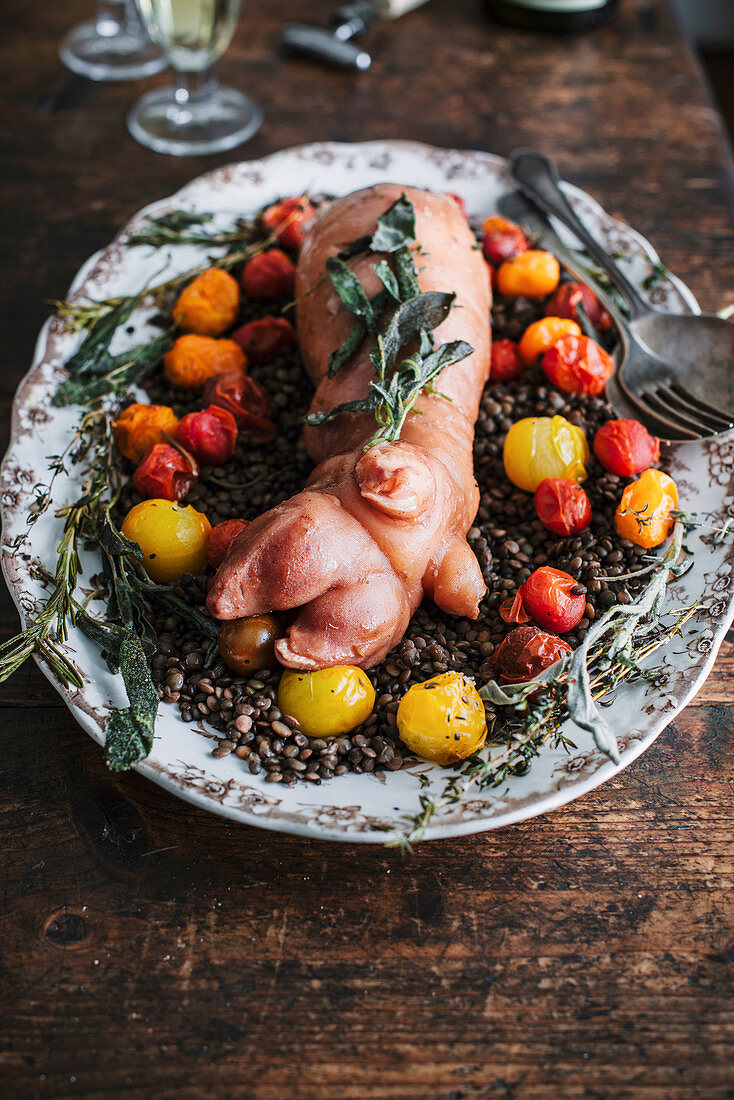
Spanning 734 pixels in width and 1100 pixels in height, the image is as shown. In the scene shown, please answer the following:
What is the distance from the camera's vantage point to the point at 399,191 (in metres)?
2.17

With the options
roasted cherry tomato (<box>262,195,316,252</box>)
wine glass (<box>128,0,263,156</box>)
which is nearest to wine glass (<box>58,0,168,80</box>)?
wine glass (<box>128,0,263,156</box>)

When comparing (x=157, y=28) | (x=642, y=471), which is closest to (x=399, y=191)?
(x=642, y=471)

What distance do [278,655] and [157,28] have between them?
7.29 ft

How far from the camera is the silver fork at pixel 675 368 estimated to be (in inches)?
79.7

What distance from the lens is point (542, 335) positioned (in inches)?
83.8

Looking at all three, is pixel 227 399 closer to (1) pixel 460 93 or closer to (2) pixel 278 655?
(2) pixel 278 655

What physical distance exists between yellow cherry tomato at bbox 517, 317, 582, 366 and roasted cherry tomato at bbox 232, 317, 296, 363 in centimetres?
55

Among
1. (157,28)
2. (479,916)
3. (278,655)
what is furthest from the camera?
(157,28)

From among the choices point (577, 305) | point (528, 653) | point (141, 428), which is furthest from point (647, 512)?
point (141, 428)

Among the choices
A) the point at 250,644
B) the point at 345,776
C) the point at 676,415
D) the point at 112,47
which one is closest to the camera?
the point at 345,776

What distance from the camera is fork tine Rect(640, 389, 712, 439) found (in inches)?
78.5

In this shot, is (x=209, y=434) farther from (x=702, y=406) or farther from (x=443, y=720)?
(x=702, y=406)

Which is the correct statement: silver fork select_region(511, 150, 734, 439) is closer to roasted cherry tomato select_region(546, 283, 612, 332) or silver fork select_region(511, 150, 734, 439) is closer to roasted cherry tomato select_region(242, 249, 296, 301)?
roasted cherry tomato select_region(546, 283, 612, 332)

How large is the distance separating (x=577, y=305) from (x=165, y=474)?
3.51 ft
